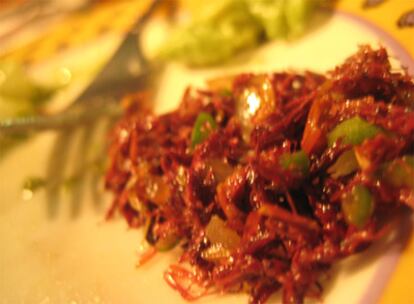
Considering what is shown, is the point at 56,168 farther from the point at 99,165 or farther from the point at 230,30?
the point at 230,30

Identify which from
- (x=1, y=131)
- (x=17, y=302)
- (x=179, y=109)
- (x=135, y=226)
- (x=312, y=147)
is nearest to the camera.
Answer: (x=312, y=147)

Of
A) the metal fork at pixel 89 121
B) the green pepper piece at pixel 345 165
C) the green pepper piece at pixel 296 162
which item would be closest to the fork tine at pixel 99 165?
the metal fork at pixel 89 121

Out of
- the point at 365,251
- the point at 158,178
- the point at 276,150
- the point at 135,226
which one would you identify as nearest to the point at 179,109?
the point at 158,178

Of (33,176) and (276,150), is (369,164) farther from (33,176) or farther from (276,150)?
(33,176)

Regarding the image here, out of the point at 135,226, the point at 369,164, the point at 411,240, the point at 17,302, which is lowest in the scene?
the point at 17,302

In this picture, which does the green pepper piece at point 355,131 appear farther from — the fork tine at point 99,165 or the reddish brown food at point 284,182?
the fork tine at point 99,165

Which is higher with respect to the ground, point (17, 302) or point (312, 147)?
point (312, 147)
